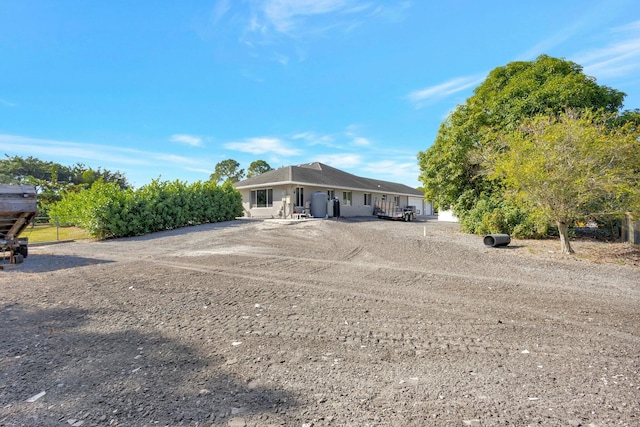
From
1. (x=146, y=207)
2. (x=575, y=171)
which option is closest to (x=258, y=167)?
(x=146, y=207)

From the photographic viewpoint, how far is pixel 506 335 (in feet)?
11.8

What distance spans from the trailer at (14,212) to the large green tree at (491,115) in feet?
47.5

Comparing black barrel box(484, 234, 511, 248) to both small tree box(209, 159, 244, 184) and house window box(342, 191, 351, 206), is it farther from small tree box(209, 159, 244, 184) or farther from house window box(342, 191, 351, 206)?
small tree box(209, 159, 244, 184)

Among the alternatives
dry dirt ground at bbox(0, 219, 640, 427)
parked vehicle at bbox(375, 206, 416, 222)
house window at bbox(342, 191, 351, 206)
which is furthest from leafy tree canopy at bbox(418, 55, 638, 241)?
house window at bbox(342, 191, 351, 206)

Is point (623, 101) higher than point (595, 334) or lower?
higher

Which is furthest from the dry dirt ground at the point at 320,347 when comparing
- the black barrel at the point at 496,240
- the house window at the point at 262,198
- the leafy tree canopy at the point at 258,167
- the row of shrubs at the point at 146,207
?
the leafy tree canopy at the point at 258,167

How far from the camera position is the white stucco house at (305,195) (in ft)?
78.0

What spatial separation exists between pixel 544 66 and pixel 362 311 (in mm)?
16515

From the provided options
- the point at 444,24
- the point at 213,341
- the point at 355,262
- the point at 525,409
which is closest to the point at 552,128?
the point at 444,24

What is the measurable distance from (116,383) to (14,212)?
28.2ft

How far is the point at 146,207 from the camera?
15.4 meters

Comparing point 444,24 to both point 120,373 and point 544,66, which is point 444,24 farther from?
point 120,373

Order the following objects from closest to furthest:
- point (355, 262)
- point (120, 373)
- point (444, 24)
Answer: point (120, 373), point (355, 262), point (444, 24)

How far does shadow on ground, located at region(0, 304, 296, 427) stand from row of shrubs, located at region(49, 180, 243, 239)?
12175mm
